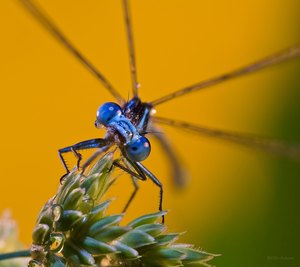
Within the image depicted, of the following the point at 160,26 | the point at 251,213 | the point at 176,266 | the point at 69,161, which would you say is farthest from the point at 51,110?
the point at 176,266

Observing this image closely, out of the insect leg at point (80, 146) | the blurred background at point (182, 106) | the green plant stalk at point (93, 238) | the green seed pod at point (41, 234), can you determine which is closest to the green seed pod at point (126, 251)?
the green plant stalk at point (93, 238)

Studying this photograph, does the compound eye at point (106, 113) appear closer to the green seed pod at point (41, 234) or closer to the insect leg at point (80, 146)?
the insect leg at point (80, 146)

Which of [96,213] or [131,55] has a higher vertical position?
[131,55]

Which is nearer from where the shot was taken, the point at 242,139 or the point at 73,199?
the point at 73,199

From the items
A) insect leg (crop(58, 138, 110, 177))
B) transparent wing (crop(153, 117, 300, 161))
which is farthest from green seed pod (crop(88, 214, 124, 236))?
transparent wing (crop(153, 117, 300, 161))

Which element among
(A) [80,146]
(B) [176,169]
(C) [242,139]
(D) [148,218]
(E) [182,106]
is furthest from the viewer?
(E) [182,106]

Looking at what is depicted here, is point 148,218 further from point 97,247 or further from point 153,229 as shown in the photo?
point 97,247

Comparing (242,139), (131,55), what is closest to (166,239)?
(242,139)

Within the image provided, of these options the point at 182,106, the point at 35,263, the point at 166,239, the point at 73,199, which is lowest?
the point at 35,263
